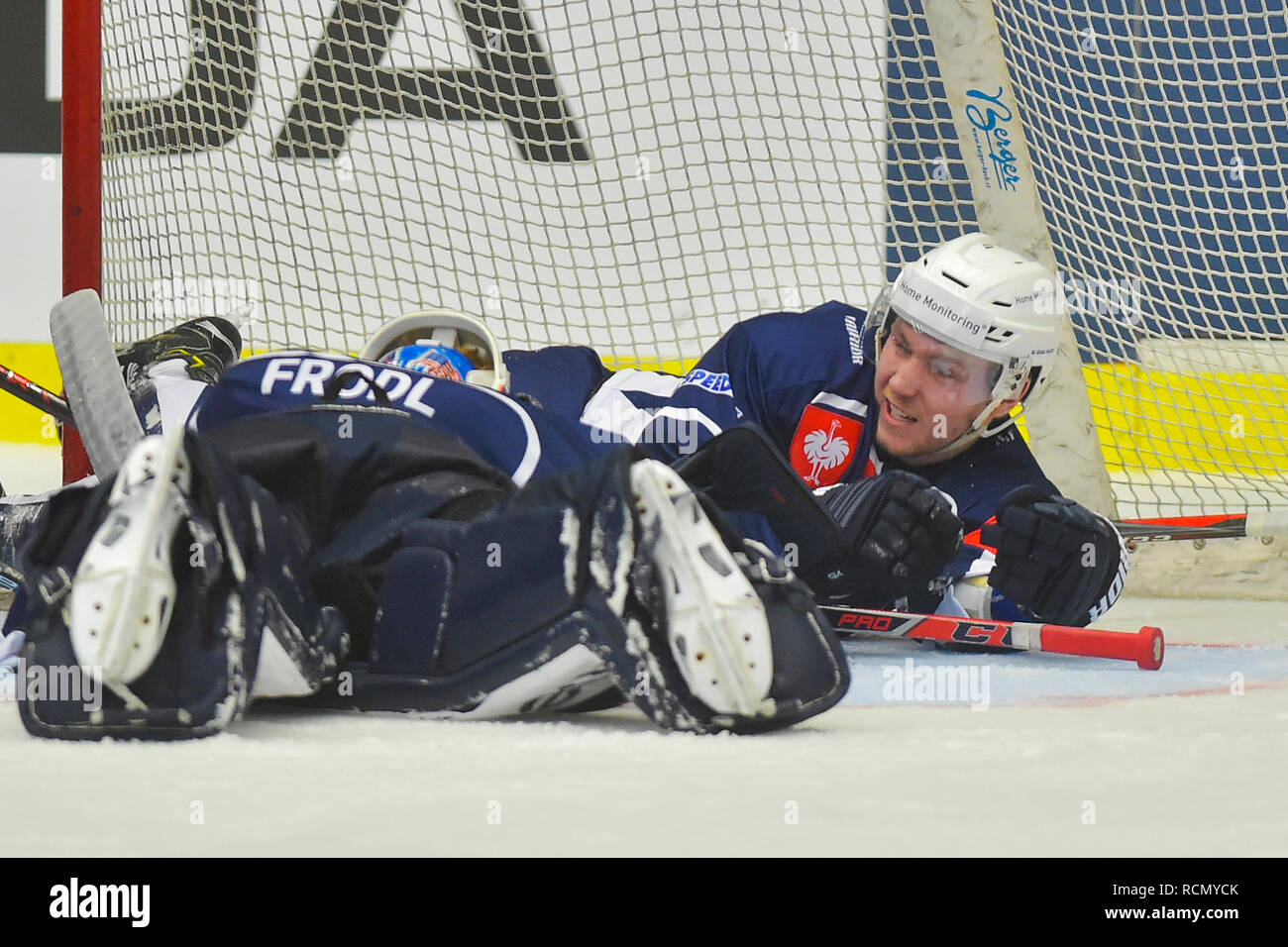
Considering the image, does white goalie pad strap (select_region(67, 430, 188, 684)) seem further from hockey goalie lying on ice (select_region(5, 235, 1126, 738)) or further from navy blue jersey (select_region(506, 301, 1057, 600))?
navy blue jersey (select_region(506, 301, 1057, 600))

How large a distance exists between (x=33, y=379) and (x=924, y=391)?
340 cm

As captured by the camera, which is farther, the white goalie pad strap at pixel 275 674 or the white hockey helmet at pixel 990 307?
the white hockey helmet at pixel 990 307

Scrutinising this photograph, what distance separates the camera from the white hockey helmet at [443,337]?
207 centimetres

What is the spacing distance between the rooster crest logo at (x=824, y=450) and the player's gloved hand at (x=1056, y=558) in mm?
419

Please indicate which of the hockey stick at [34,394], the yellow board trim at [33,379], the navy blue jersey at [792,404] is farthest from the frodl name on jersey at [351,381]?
the yellow board trim at [33,379]

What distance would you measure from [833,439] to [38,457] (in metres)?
3.00

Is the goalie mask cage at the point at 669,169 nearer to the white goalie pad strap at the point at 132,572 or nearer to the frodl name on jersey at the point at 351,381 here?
the frodl name on jersey at the point at 351,381

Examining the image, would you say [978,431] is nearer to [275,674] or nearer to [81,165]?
[275,674]

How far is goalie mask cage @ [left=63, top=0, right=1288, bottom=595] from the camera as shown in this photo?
2994 mm

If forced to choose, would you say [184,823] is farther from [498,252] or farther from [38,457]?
[38,457]

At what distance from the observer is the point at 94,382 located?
204cm

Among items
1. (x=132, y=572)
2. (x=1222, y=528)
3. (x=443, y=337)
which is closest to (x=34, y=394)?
(x=443, y=337)

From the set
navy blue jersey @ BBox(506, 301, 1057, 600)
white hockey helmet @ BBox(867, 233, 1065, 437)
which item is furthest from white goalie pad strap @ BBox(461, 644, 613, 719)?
white hockey helmet @ BBox(867, 233, 1065, 437)

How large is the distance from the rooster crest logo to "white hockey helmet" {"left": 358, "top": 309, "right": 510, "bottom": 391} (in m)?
0.64
